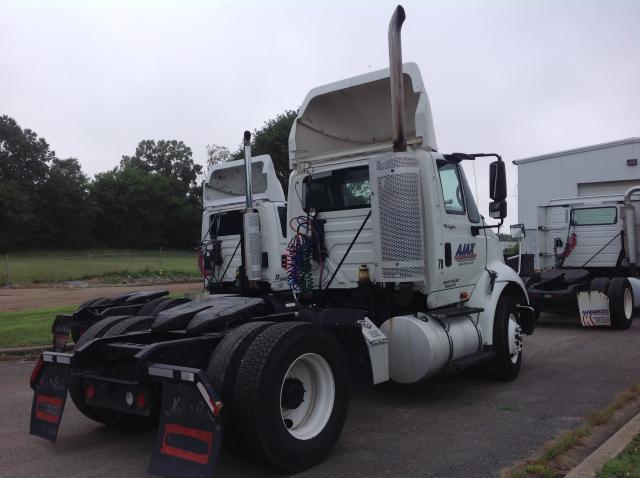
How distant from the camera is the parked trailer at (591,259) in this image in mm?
11641

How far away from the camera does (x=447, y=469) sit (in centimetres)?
438

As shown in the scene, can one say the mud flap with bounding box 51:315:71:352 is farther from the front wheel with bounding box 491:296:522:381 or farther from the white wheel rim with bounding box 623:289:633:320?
the white wheel rim with bounding box 623:289:633:320

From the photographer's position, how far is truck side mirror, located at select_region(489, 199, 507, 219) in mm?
6730

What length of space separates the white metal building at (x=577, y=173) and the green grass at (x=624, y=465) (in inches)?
793

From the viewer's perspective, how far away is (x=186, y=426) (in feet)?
12.5

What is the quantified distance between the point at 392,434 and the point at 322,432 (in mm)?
1005

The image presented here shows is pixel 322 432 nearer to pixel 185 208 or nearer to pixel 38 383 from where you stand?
pixel 38 383

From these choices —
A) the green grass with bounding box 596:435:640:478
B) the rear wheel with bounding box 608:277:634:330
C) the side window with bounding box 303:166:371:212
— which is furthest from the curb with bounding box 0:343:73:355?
the rear wheel with bounding box 608:277:634:330

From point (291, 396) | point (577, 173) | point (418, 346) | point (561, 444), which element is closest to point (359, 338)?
point (418, 346)

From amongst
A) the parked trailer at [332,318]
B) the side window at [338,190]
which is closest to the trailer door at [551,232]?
the parked trailer at [332,318]

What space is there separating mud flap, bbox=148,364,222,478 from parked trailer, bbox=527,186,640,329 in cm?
950

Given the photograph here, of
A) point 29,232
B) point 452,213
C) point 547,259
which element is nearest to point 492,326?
point 452,213

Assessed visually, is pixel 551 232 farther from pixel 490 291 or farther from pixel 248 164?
pixel 248 164

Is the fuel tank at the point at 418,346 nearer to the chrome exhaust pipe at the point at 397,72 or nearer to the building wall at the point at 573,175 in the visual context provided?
the chrome exhaust pipe at the point at 397,72
